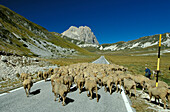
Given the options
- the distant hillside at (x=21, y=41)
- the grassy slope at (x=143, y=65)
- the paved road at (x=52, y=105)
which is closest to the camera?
the paved road at (x=52, y=105)

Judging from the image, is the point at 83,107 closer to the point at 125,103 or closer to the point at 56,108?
the point at 56,108

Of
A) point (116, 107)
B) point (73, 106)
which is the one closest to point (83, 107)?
point (73, 106)

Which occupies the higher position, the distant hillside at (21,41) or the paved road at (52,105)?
the distant hillside at (21,41)

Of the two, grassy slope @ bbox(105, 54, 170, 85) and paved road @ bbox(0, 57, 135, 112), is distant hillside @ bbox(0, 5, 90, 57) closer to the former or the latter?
paved road @ bbox(0, 57, 135, 112)

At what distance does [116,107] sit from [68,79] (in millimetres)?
4622

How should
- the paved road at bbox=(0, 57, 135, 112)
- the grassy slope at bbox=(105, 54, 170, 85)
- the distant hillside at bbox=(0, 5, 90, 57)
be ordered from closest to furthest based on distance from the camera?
the paved road at bbox=(0, 57, 135, 112) → the grassy slope at bbox=(105, 54, 170, 85) → the distant hillside at bbox=(0, 5, 90, 57)

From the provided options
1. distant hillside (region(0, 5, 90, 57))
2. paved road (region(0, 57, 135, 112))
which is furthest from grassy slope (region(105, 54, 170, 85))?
distant hillside (region(0, 5, 90, 57))

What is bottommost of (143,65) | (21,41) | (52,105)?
(52,105)

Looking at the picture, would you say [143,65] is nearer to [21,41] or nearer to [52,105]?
[52,105]

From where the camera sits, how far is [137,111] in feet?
19.1

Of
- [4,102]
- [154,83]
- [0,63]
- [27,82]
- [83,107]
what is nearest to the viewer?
[83,107]

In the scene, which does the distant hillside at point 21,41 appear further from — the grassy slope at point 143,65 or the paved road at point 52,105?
the grassy slope at point 143,65

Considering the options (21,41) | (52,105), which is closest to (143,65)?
(52,105)

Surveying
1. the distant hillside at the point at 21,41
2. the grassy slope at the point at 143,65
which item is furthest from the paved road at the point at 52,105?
the distant hillside at the point at 21,41
